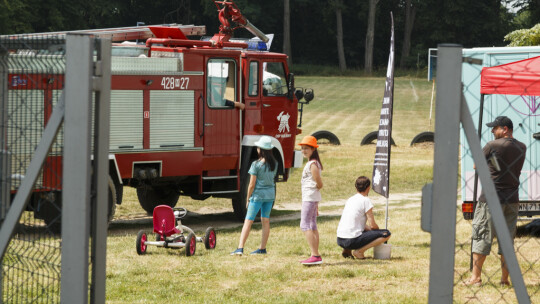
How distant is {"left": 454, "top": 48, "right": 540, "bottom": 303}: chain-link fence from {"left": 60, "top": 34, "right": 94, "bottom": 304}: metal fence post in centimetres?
311

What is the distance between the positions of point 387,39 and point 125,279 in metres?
65.6

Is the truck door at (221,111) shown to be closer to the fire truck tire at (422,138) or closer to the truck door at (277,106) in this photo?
the truck door at (277,106)

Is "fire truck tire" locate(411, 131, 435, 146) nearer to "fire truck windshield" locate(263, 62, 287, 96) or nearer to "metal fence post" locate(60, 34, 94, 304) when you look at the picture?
"fire truck windshield" locate(263, 62, 287, 96)

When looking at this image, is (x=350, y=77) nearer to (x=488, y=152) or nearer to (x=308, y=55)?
(x=308, y=55)

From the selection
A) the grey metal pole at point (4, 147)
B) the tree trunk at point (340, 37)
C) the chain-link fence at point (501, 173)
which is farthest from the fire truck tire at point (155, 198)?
the tree trunk at point (340, 37)

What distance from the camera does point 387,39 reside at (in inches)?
2849

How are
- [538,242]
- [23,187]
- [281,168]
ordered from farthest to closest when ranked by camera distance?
[281,168] → [538,242] → [23,187]

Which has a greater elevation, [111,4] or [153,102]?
[111,4]

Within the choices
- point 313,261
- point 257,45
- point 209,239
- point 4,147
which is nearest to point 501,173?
point 313,261

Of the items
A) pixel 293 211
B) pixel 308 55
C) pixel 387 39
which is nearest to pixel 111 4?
pixel 308 55

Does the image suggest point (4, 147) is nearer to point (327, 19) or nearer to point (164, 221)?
point (164, 221)

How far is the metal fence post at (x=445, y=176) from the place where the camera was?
408 centimetres

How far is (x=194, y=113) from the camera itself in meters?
13.2

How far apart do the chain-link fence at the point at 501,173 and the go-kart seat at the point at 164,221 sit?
11.6ft
